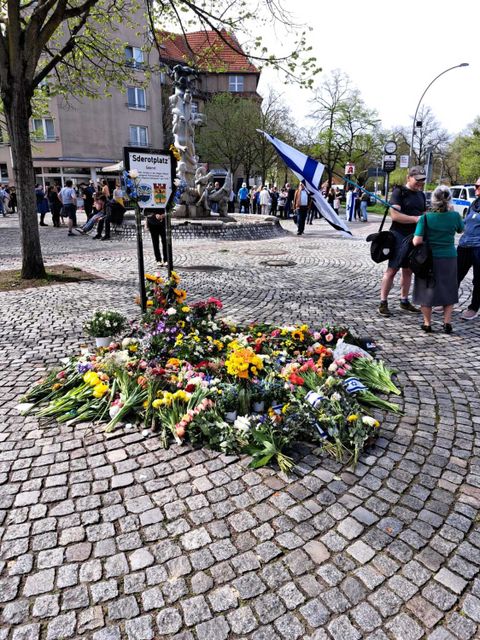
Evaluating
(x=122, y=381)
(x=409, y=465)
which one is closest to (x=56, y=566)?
(x=122, y=381)

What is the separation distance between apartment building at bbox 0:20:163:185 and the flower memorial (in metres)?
36.3

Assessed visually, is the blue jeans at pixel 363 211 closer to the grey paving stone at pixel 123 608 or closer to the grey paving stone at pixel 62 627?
the grey paving stone at pixel 123 608

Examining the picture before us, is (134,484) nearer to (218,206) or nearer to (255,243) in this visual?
(255,243)

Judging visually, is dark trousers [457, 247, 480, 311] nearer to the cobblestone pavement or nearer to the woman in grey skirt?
the woman in grey skirt

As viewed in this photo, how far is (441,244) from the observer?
5.71 meters

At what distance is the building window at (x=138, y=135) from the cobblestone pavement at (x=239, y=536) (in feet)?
136

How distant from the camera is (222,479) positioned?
9.66ft

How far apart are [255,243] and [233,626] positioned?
13409 mm

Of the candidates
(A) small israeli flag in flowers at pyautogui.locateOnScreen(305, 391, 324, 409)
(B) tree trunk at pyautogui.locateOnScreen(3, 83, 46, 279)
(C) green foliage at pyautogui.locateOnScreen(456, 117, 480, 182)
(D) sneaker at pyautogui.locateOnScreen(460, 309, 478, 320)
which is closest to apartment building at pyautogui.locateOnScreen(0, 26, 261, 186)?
(C) green foliage at pyautogui.locateOnScreen(456, 117, 480, 182)

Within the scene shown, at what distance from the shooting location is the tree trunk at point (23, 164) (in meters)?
8.10

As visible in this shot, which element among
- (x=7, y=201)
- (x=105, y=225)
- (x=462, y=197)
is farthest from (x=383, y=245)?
(x=7, y=201)

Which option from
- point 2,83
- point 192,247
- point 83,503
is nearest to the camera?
point 83,503

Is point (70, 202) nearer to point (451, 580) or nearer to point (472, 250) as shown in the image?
point (472, 250)

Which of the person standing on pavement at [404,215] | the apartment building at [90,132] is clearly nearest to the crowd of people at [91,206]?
the person standing on pavement at [404,215]
